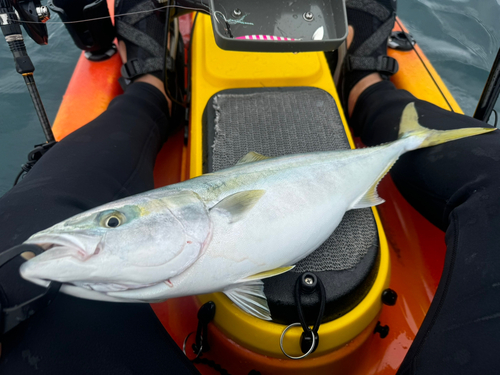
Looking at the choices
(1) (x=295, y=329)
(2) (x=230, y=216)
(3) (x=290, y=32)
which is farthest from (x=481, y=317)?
(3) (x=290, y=32)

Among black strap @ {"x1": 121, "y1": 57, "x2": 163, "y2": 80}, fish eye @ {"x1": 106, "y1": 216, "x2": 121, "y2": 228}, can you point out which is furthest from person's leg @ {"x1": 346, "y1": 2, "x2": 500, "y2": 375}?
black strap @ {"x1": 121, "y1": 57, "x2": 163, "y2": 80}

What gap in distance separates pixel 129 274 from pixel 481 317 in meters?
0.95

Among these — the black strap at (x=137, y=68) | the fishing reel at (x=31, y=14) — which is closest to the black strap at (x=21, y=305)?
the fishing reel at (x=31, y=14)

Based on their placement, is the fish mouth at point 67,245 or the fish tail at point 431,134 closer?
the fish mouth at point 67,245

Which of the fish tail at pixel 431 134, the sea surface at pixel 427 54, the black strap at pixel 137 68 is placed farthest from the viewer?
the sea surface at pixel 427 54

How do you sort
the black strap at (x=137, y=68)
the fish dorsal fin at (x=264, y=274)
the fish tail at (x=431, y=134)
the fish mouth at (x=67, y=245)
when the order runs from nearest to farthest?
the fish mouth at (x=67, y=245) < the fish dorsal fin at (x=264, y=274) < the fish tail at (x=431, y=134) < the black strap at (x=137, y=68)

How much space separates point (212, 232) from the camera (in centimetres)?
93

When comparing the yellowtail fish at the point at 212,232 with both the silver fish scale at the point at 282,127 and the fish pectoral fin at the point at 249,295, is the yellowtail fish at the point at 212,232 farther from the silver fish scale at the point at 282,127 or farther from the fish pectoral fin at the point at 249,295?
the silver fish scale at the point at 282,127

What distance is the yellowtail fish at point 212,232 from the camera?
0.79 m

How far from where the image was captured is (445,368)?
0.86 metres

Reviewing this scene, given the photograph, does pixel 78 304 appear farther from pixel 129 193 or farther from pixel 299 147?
pixel 299 147

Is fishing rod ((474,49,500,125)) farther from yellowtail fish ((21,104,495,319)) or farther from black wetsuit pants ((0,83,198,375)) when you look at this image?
black wetsuit pants ((0,83,198,375))

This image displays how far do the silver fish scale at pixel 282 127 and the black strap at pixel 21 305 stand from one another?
2.51 ft

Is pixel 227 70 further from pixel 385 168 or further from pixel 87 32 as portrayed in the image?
pixel 87 32
